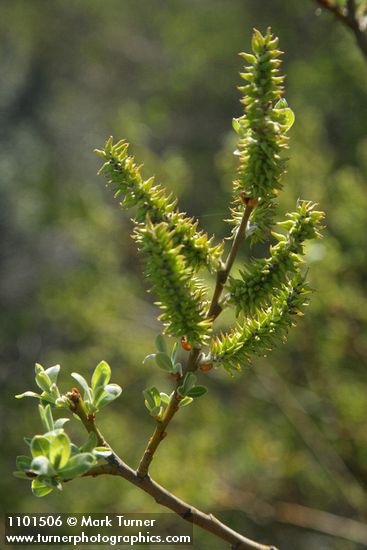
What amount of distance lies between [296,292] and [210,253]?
4.1 inches

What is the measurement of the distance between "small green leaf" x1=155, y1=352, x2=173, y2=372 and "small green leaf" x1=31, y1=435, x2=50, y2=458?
0.53 ft

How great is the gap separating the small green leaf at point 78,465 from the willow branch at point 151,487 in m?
0.05

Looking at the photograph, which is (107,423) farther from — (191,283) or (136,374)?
(191,283)

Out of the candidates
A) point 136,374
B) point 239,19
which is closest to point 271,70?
point 136,374

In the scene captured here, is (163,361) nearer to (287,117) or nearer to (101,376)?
(101,376)

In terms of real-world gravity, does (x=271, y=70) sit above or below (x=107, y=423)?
below

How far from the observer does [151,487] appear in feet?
2.41

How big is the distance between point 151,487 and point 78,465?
111mm

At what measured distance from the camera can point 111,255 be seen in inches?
106

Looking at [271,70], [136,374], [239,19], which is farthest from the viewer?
[239,19]

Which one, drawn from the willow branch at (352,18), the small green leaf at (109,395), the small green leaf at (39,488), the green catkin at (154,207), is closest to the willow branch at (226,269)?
the green catkin at (154,207)

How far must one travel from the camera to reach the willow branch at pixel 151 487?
0.73 m

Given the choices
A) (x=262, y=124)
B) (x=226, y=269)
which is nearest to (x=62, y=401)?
(x=226, y=269)

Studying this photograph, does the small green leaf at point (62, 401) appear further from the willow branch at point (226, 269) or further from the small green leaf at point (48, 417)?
the willow branch at point (226, 269)
